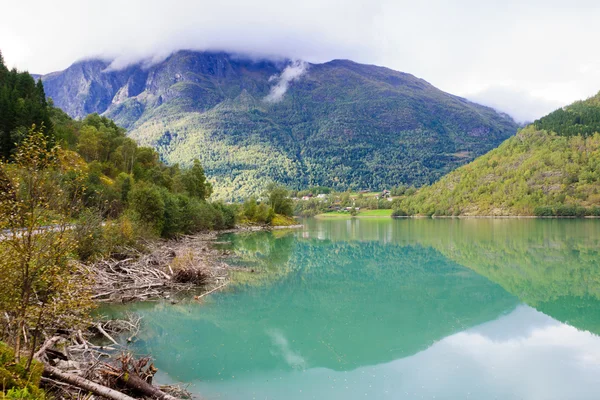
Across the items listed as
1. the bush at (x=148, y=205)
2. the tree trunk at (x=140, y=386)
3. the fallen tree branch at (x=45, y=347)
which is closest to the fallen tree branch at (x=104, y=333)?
the fallen tree branch at (x=45, y=347)

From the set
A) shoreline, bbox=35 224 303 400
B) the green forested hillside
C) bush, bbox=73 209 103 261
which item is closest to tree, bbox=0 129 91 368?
shoreline, bbox=35 224 303 400

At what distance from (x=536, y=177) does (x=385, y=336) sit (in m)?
144

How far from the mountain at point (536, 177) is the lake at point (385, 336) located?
371 ft

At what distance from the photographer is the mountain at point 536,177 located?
122688 millimetres

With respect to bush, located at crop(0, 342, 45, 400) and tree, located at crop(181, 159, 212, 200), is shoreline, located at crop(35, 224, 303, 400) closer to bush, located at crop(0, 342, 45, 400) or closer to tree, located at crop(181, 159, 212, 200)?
bush, located at crop(0, 342, 45, 400)

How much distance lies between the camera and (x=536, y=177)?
441 feet

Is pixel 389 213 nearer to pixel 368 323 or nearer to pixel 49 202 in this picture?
pixel 368 323

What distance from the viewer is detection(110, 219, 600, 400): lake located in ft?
35.1

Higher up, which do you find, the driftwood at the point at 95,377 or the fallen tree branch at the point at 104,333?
the driftwood at the point at 95,377

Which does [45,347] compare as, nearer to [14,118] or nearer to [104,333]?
[104,333]

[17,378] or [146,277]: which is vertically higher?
[17,378]

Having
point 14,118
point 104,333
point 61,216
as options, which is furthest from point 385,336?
point 14,118

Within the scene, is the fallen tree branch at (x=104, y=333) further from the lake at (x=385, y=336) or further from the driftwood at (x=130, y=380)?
the driftwood at (x=130, y=380)

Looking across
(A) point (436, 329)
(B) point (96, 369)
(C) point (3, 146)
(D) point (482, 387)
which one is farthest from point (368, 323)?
(C) point (3, 146)
